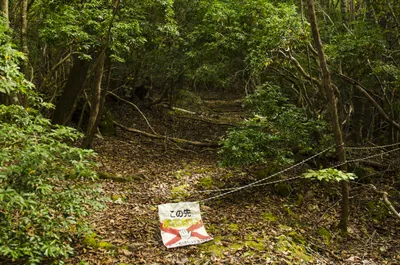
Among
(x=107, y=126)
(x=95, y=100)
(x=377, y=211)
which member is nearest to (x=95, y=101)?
(x=95, y=100)

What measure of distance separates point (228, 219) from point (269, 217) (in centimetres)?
94

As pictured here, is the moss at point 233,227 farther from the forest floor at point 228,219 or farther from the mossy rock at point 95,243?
the mossy rock at point 95,243

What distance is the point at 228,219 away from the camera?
6.80m

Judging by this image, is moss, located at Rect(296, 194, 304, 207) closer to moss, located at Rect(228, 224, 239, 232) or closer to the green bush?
moss, located at Rect(228, 224, 239, 232)

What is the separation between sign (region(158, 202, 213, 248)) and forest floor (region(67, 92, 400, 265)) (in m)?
0.13

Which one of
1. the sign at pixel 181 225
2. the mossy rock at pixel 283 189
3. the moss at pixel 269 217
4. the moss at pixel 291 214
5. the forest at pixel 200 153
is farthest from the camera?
the mossy rock at pixel 283 189

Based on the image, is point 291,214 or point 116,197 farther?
point 291,214

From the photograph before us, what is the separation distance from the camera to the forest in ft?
→ 14.0

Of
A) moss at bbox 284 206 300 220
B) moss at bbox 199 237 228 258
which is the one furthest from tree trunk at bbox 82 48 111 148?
moss at bbox 284 206 300 220

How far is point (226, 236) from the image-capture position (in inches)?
239

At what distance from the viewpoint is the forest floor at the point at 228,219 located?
543 cm

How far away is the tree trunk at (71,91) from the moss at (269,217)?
19.1 ft

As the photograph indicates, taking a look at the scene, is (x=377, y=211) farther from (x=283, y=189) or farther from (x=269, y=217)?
(x=269, y=217)

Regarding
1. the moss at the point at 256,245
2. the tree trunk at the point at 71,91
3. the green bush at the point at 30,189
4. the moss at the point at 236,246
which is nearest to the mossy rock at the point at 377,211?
the moss at the point at 256,245
